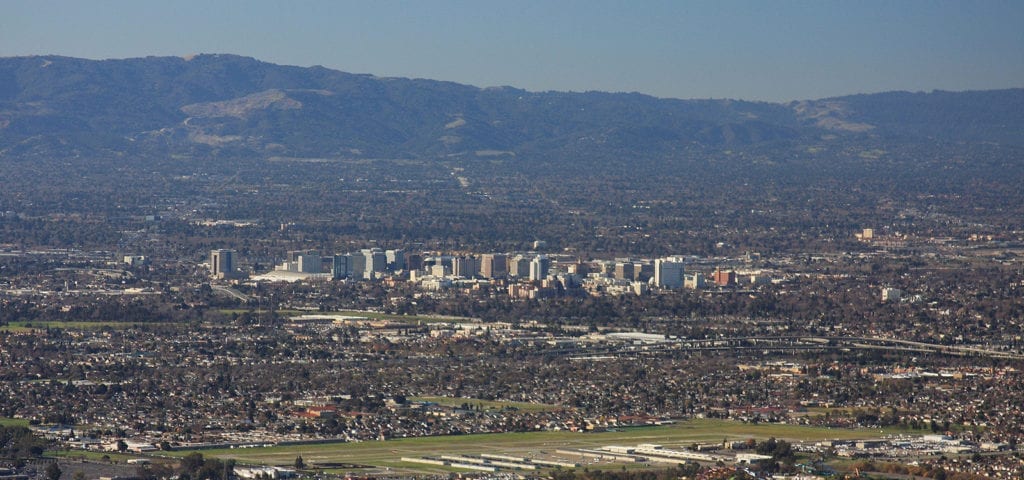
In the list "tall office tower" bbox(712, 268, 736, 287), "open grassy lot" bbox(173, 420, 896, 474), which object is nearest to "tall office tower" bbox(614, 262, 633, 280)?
"tall office tower" bbox(712, 268, 736, 287)

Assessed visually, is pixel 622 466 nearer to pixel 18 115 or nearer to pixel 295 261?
pixel 295 261

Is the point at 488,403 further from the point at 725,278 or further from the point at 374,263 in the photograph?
the point at 374,263

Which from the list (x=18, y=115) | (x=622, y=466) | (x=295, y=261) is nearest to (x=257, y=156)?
(x=18, y=115)

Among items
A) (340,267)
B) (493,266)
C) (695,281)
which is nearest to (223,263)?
(340,267)

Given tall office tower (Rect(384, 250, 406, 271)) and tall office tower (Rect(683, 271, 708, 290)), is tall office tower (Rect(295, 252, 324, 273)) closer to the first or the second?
tall office tower (Rect(384, 250, 406, 271))

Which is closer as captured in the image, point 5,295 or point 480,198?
point 5,295

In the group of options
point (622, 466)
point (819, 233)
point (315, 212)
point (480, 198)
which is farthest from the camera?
point (480, 198)

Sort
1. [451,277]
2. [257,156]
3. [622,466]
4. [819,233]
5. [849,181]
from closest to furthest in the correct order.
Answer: [622,466] < [451,277] < [819,233] < [849,181] < [257,156]
